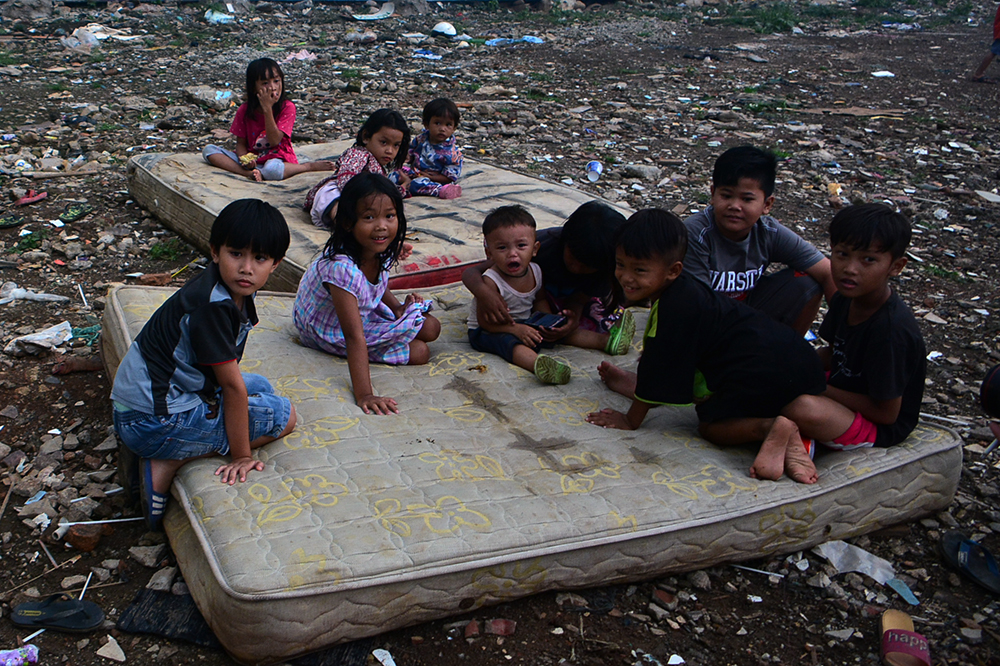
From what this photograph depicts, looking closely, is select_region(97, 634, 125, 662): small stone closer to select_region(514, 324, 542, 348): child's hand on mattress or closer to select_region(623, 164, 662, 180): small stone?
select_region(514, 324, 542, 348): child's hand on mattress

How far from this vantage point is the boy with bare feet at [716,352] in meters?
2.38

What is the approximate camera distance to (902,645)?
2.08m

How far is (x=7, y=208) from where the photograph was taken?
473 cm

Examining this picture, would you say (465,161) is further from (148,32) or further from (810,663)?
(148,32)

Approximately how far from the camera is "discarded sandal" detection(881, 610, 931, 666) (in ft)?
6.72

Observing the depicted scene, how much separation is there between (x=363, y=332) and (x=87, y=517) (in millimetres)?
1068

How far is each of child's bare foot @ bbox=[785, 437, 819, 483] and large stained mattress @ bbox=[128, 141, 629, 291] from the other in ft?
6.52

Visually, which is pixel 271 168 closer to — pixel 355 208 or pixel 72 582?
pixel 355 208

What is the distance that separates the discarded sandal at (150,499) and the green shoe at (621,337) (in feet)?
5.91

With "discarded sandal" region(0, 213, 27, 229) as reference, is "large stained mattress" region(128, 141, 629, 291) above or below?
above

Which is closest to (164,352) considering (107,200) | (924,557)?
(924,557)

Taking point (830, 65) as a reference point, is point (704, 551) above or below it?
below

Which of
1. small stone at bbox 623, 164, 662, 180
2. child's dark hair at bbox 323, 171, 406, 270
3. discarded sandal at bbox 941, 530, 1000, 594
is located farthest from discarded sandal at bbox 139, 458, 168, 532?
small stone at bbox 623, 164, 662, 180

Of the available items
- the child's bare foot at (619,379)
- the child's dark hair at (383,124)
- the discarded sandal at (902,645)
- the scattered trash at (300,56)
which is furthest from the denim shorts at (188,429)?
the scattered trash at (300,56)
